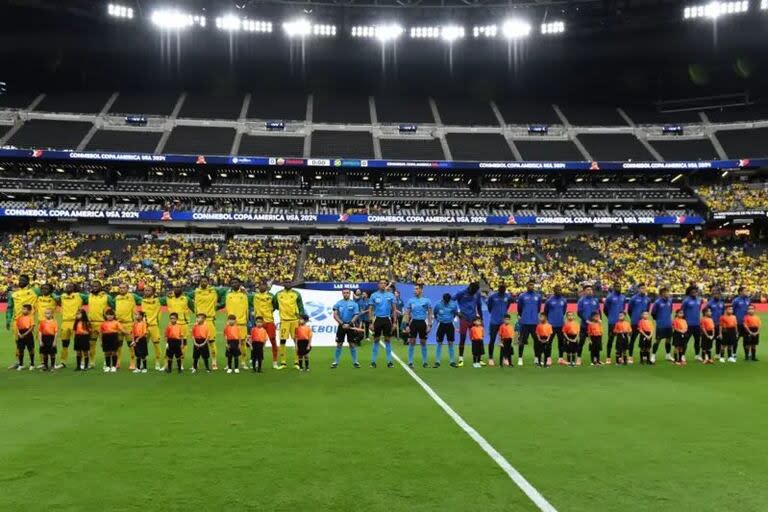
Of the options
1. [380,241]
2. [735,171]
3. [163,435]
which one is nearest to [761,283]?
[735,171]

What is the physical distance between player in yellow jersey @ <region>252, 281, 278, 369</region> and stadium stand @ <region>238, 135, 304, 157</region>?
39967mm

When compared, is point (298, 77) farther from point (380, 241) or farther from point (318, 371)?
point (318, 371)

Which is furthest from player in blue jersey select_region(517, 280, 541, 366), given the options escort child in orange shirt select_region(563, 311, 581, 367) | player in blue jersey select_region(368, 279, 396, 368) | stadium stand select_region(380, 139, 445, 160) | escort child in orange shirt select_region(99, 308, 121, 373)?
stadium stand select_region(380, 139, 445, 160)

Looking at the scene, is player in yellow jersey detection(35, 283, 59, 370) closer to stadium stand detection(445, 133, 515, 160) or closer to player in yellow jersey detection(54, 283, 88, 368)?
player in yellow jersey detection(54, 283, 88, 368)

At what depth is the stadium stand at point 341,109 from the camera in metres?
59.0

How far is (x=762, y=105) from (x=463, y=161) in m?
38.0

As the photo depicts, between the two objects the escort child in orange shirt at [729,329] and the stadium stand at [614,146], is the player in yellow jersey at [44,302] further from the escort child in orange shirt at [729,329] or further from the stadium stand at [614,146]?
the stadium stand at [614,146]

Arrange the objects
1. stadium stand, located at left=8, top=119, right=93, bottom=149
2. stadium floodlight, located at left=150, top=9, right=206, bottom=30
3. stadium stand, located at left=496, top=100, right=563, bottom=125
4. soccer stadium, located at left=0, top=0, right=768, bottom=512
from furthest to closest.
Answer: stadium stand, located at left=496, top=100, right=563, bottom=125 < stadium floodlight, located at left=150, top=9, right=206, bottom=30 < stadium stand, located at left=8, top=119, right=93, bottom=149 < soccer stadium, located at left=0, top=0, right=768, bottom=512

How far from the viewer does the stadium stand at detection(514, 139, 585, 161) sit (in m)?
52.1

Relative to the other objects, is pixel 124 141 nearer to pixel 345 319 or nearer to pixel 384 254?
pixel 384 254

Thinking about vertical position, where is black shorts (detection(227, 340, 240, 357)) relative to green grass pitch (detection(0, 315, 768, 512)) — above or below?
above

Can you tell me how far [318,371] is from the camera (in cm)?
1201

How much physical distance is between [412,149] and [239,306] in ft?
142

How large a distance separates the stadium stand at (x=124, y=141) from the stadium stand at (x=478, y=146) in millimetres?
30247
